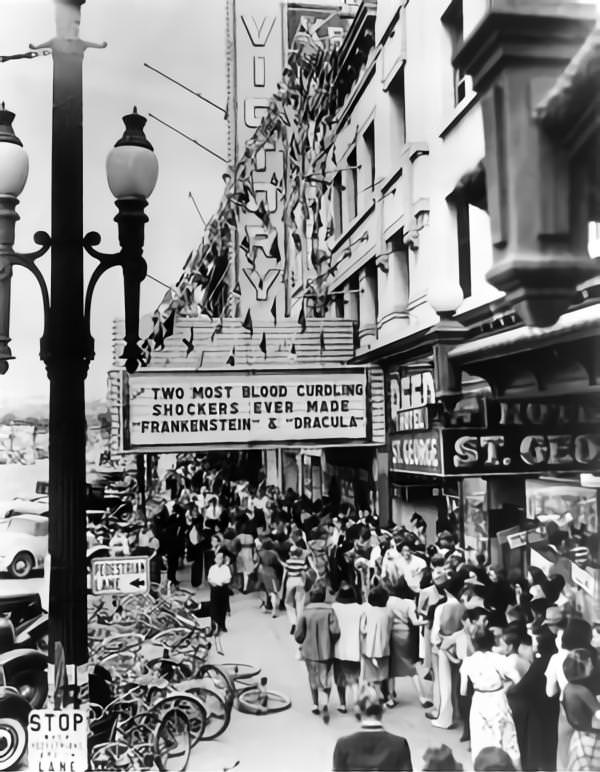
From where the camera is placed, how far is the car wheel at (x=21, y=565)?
19.8 feet

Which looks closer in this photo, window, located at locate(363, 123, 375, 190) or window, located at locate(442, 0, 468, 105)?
window, located at locate(442, 0, 468, 105)

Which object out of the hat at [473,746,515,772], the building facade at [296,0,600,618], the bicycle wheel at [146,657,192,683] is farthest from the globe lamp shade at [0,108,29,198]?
the hat at [473,746,515,772]

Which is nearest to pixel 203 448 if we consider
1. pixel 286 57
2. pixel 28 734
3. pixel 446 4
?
pixel 28 734

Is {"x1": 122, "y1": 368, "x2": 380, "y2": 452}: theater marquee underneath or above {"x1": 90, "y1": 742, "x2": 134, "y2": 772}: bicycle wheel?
above

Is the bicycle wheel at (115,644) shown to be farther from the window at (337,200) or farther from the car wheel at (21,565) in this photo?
the window at (337,200)

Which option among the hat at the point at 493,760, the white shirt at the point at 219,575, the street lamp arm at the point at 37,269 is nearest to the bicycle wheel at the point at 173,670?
the white shirt at the point at 219,575

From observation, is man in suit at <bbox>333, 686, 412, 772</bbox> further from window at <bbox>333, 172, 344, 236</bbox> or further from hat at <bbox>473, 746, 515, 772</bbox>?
window at <bbox>333, 172, 344, 236</bbox>

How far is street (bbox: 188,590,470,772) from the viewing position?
574 centimetres

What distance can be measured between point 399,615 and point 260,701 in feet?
4.36

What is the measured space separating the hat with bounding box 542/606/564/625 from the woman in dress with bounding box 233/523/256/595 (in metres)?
2.42

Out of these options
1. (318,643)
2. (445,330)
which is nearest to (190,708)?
(318,643)

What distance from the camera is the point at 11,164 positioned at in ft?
17.4

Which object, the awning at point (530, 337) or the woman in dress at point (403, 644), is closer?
the awning at point (530, 337)

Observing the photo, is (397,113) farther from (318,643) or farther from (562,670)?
(562,670)
